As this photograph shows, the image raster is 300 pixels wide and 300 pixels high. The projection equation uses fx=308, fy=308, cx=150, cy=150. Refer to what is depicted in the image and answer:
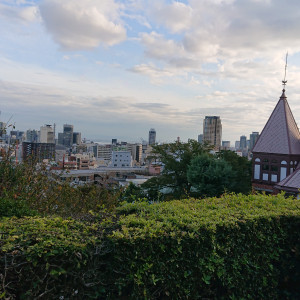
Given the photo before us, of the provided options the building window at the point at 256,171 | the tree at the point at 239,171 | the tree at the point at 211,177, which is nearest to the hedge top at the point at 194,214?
the tree at the point at 211,177

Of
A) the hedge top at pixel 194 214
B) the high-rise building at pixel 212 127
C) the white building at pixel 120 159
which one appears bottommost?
the white building at pixel 120 159

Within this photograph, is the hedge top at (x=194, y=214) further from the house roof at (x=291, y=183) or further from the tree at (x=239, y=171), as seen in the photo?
the tree at (x=239, y=171)

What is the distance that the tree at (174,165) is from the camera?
877 inches

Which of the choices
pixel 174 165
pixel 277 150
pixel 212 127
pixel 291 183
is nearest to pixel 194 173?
pixel 174 165

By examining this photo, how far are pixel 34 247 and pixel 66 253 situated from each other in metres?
0.28

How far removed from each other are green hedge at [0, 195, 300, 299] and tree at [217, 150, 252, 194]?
15043 millimetres

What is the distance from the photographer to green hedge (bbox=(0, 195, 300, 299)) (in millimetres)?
2686

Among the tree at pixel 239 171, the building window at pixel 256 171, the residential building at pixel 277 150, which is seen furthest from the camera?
the building window at pixel 256 171

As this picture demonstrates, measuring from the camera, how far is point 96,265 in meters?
2.89

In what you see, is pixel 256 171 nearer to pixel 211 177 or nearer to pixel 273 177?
pixel 273 177

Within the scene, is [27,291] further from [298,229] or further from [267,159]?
[267,159]

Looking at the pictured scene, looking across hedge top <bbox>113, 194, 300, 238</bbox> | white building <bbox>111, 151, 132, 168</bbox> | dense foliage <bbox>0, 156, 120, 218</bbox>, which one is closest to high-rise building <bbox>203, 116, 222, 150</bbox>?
white building <bbox>111, 151, 132, 168</bbox>

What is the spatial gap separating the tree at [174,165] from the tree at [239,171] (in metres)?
1.69

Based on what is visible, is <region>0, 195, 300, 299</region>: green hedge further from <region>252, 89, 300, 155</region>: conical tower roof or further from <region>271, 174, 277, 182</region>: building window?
<region>271, 174, 277, 182</region>: building window
